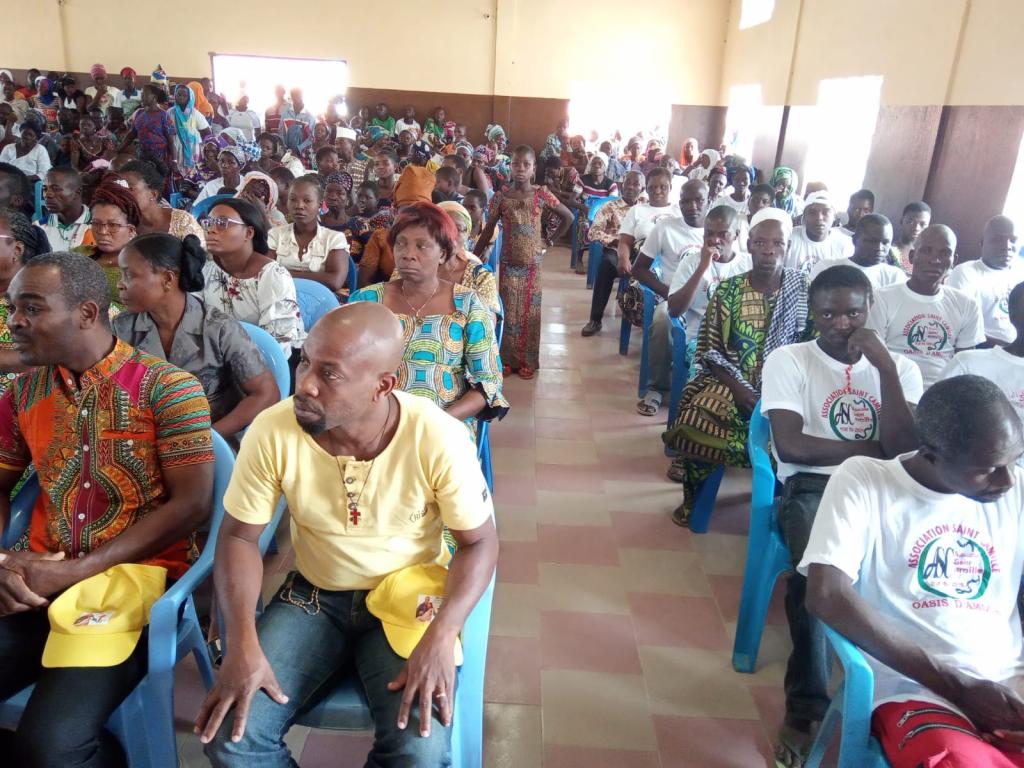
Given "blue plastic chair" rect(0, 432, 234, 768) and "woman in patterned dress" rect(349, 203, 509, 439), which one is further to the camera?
"woman in patterned dress" rect(349, 203, 509, 439)

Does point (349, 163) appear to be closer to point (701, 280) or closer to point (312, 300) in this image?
point (312, 300)

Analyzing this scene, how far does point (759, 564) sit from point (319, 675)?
1.38 meters

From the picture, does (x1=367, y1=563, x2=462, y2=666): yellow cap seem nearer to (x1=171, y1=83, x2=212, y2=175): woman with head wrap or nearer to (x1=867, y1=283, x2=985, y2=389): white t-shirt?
(x1=867, y1=283, x2=985, y2=389): white t-shirt

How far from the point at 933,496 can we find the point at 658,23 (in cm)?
1372

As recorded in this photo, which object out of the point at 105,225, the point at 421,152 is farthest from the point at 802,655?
the point at 421,152

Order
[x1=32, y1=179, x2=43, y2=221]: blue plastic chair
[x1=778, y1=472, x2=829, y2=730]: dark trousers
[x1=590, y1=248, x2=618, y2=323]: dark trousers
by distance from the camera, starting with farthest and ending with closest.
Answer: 1. [x1=590, y1=248, x2=618, y2=323]: dark trousers
2. [x1=32, y1=179, x2=43, y2=221]: blue plastic chair
3. [x1=778, y1=472, x2=829, y2=730]: dark trousers

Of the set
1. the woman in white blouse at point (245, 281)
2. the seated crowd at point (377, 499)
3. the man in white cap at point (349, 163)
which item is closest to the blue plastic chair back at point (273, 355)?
the seated crowd at point (377, 499)

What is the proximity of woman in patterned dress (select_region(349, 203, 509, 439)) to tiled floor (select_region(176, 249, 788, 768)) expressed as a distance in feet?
2.37

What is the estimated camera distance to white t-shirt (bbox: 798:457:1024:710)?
1571mm

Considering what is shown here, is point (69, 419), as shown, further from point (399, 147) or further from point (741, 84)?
point (741, 84)

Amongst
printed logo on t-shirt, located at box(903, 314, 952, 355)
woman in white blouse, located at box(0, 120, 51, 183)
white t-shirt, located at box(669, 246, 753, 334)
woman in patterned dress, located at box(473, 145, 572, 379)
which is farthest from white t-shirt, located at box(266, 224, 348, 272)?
woman in white blouse, located at box(0, 120, 51, 183)

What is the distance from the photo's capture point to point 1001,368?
7.88 feet

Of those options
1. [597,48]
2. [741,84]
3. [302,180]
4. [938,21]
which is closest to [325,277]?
[302,180]

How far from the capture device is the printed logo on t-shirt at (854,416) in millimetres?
2318
